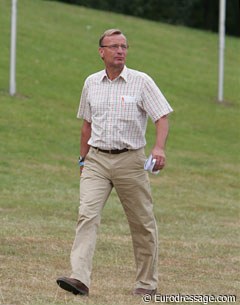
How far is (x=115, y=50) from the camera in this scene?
8.23 metres

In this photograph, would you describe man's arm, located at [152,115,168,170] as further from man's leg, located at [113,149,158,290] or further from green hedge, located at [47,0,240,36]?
green hedge, located at [47,0,240,36]

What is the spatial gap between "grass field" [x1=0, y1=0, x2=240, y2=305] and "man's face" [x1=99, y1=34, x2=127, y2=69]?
193cm

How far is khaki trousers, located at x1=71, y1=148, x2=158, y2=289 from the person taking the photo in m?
8.20

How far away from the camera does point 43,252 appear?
10.8 meters

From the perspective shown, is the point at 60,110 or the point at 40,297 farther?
the point at 60,110

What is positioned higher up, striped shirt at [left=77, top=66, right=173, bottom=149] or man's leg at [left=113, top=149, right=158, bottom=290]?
striped shirt at [left=77, top=66, right=173, bottom=149]

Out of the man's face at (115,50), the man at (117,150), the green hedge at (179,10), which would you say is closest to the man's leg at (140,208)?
the man at (117,150)

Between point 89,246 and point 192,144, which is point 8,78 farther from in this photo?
point 89,246

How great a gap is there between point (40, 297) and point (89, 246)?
583 millimetres

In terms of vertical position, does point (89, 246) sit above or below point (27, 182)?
above

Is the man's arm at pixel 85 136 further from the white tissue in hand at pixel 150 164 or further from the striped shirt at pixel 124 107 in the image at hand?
the white tissue in hand at pixel 150 164

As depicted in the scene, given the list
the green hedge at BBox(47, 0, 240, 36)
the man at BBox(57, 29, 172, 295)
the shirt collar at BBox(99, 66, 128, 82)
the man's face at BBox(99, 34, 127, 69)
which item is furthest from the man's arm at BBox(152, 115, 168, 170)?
the green hedge at BBox(47, 0, 240, 36)

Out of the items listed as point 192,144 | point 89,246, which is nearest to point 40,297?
point 89,246

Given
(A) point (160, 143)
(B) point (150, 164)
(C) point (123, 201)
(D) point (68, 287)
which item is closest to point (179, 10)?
(C) point (123, 201)
